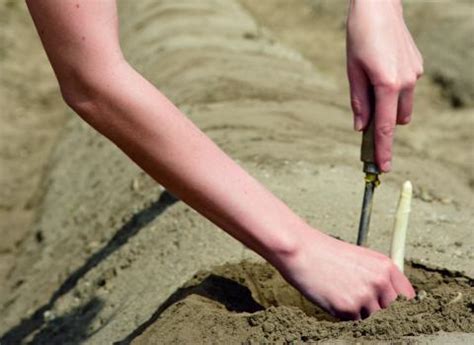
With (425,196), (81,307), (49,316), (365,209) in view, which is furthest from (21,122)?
(365,209)

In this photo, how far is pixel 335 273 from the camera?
2293mm

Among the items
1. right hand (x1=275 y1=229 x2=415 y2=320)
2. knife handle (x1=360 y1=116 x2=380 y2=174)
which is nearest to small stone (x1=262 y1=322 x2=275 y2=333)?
right hand (x1=275 y1=229 x2=415 y2=320)

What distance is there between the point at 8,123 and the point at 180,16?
1148 millimetres

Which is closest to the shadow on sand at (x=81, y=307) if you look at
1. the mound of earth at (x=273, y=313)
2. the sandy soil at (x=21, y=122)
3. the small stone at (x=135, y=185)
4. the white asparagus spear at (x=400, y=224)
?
the small stone at (x=135, y=185)

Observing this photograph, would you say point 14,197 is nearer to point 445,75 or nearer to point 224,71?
point 224,71

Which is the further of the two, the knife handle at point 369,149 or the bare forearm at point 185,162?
the knife handle at point 369,149

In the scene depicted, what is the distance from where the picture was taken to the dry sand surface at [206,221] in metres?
2.65

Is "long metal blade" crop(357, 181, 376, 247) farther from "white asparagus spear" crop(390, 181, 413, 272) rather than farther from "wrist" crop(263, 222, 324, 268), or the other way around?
"wrist" crop(263, 222, 324, 268)

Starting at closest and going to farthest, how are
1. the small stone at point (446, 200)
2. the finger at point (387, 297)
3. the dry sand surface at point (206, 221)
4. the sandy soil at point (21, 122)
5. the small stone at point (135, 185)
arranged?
the finger at point (387, 297)
the dry sand surface at point (206, 221)
the small stone at point (446, 200)
the small stone at point (135, 185)
the sandy soil at point (21, 122)

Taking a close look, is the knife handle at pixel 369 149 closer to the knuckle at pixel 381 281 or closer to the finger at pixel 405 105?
the finger at pixel 405 105

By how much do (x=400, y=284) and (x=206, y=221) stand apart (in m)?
1.11

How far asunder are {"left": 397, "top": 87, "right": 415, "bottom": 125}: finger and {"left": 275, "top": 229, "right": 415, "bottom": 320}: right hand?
347 mm

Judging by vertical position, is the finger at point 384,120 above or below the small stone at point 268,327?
above

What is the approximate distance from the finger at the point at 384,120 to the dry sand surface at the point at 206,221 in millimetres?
325
